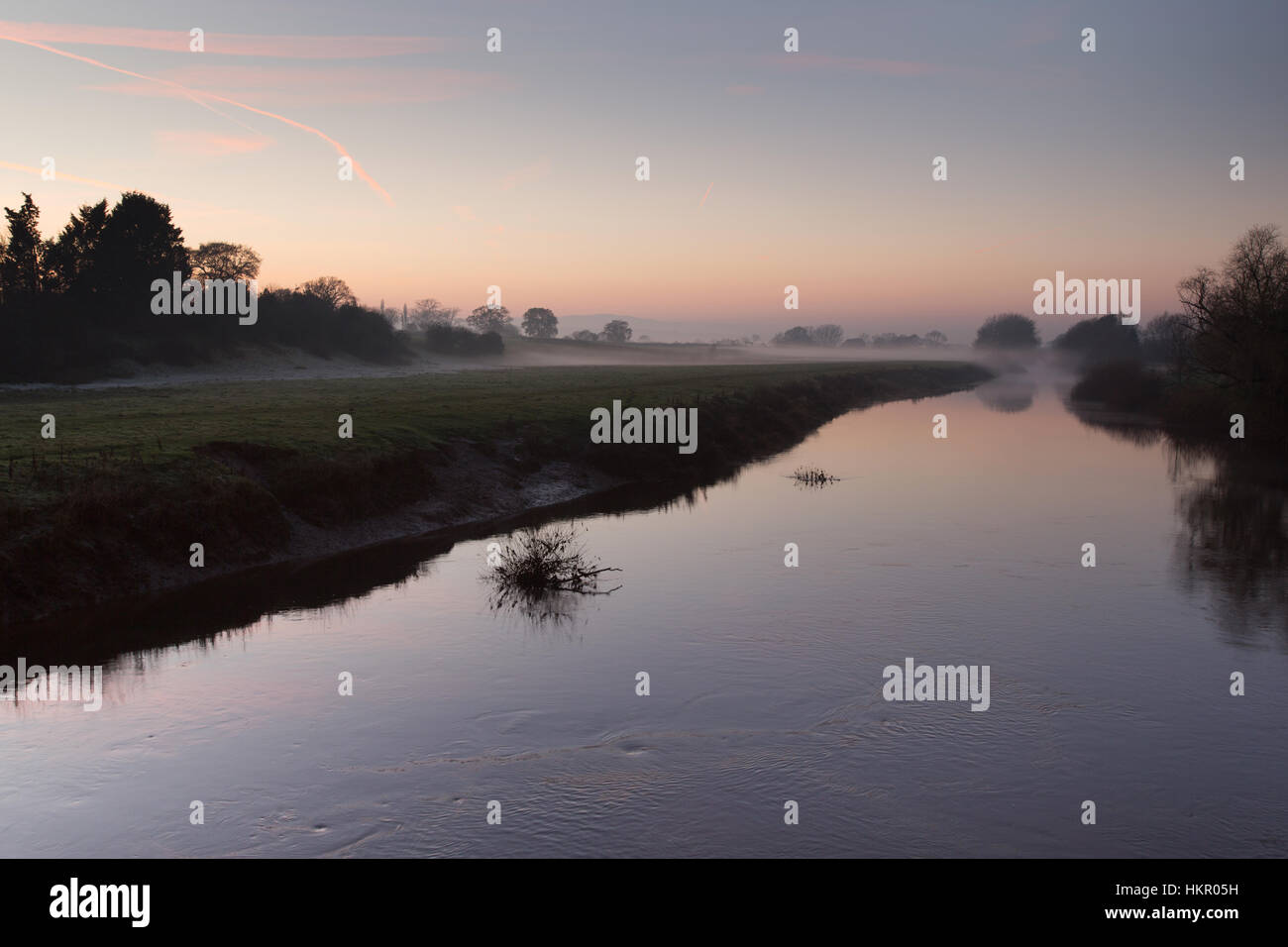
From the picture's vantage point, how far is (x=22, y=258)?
74.0 metres

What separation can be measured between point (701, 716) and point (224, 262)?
12770cm

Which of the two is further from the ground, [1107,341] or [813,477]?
[1107,341]

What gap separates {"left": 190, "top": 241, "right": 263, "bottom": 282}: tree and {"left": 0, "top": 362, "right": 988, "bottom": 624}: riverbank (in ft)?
236

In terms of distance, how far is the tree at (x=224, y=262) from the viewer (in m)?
122

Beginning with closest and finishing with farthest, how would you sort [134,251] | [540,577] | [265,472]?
[540,577] → [265,472] → [134,251]

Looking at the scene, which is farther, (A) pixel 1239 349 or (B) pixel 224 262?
(B) pixel 224 262

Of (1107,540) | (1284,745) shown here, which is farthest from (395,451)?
(1284,745)

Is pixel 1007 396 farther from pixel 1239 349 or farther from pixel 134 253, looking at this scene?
pixel 134 253

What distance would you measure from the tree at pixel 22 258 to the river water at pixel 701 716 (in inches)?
2531

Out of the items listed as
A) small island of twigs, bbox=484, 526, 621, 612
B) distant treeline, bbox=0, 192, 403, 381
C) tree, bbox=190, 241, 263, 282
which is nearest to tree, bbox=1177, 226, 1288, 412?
small island of twigs, bbox=484, 526, 621, 612

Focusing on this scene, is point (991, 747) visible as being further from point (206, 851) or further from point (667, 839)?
point (206, 851)

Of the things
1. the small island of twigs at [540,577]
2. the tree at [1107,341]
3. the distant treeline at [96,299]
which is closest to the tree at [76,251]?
the distant treeline at [96,299]

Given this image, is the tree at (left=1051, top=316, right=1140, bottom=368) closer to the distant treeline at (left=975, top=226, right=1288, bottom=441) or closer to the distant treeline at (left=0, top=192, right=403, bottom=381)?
the distant treeline at (left=975, top=226, right=1288, bottom=441)

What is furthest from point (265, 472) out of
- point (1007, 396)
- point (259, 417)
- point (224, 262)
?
point (224, 262)
